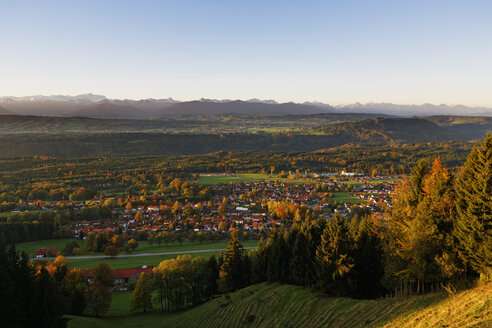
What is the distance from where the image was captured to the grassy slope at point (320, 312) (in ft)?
52.8

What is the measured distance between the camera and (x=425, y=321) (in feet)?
53.9

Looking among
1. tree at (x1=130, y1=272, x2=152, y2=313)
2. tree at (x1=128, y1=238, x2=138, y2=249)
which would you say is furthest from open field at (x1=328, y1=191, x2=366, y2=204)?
tree at (x1=130, y1=272, x2=152, y2=313)

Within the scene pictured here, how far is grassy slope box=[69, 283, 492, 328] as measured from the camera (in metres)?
16.1

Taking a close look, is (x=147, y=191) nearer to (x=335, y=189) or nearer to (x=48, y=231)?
(x=48, y=231)

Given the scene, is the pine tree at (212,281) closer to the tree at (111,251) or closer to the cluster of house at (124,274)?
the cluster of house at (124,274)

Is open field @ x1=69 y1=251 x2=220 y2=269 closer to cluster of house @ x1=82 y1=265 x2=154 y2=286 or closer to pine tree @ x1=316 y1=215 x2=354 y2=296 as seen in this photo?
cluster of house @ x1=82 y1=265 x2=154 y2=286

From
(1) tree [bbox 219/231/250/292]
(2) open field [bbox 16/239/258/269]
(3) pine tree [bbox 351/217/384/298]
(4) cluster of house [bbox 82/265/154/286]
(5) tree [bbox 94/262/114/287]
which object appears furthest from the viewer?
(2) open field [bbox 16/239/258/269]

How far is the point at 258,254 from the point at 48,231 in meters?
70.2

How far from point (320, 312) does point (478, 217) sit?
42.0ft

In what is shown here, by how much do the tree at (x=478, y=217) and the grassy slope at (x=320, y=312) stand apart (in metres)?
2.08

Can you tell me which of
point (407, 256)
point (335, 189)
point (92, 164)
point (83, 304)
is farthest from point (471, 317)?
point (92, 164)

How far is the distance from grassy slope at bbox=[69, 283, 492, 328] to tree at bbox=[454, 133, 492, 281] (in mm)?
2080

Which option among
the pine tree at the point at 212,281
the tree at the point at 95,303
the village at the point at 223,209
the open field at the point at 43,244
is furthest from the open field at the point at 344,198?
the tree at the point at 95,303

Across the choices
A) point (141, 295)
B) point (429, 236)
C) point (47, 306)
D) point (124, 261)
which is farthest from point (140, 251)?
point (429, 236)
